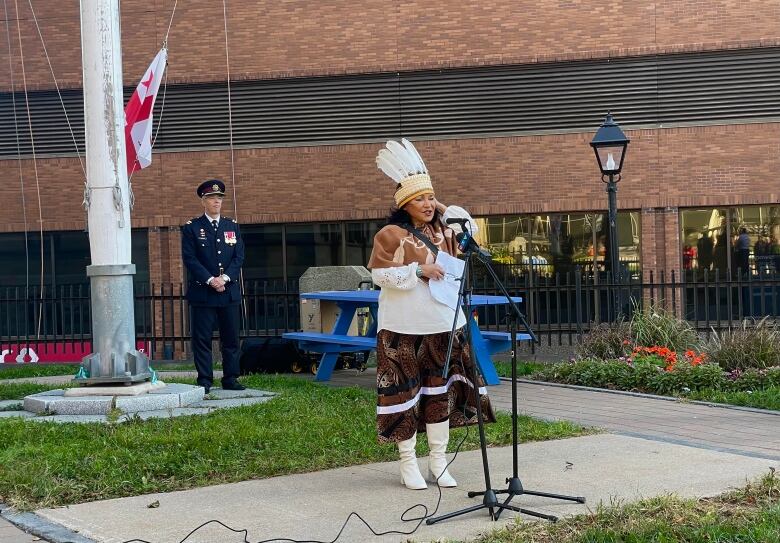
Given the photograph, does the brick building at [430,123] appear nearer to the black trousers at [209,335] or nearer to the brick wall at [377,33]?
the brick wall at [377,33]

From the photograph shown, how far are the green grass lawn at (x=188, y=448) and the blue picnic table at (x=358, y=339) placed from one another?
228cm

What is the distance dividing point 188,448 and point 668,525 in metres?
3.54

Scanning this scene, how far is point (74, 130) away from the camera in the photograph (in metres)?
21.7

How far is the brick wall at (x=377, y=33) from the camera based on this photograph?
66.9 feet

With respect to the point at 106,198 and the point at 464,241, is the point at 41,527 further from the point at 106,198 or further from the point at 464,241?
the point at 106,198

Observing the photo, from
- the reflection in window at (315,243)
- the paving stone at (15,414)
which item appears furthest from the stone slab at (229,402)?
the reflection in window at (315,243)

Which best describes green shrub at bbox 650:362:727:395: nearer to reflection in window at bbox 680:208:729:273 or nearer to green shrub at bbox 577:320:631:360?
green shrub at bbox 577:320:631:360

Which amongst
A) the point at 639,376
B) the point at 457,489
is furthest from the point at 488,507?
the point at 639,376

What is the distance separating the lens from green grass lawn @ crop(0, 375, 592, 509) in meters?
6.63

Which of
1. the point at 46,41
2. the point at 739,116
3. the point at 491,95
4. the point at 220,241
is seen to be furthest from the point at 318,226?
the point at 220,241

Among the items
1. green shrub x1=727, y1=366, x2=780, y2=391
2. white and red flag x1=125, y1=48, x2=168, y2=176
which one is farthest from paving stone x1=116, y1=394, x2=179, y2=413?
green shrub x1=727, y1=366, x2=780, y2=391

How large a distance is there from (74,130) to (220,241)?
12.1m

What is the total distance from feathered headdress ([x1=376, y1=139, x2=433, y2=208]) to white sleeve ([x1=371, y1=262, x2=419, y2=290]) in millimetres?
408

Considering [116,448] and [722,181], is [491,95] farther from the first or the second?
[116,448]
